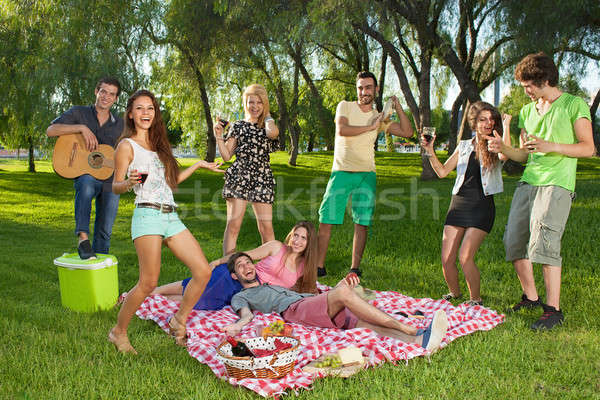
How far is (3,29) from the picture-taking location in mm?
18094

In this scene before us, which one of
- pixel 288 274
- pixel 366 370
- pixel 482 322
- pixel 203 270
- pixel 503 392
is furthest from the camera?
pixel 288 274

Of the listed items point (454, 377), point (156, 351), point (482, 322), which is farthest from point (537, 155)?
point (156, 351)

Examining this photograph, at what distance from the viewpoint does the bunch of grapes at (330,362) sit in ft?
11.2

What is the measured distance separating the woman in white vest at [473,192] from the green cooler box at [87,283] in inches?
120

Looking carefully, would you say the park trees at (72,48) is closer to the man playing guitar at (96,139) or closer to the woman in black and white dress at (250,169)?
the man playing guitar at (96,139)

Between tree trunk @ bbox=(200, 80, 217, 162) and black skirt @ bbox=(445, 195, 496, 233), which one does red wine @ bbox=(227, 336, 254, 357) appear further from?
tree trunk @ bbox=(200, 80, 217, 162)

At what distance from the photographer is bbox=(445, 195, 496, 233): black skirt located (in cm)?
489

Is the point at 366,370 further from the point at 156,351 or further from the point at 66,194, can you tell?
the point at 66,194

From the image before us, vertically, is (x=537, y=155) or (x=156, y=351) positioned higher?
(x=537, y=155)

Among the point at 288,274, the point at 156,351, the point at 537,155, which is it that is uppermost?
the point at 537,155

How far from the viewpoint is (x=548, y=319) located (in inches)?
167

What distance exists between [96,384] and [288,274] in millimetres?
2068

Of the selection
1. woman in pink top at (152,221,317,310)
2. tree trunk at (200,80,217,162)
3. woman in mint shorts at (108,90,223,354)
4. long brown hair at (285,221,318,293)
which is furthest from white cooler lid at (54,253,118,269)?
tree trunk at (200,80,217,162)

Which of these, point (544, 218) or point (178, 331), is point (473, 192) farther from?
point (178, 331)
